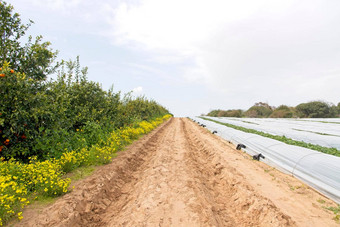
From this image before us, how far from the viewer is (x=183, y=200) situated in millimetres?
4059

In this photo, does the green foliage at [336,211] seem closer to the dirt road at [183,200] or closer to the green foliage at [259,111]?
the dirt road at [183,200]

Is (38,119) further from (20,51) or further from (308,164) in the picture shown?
(308,164)

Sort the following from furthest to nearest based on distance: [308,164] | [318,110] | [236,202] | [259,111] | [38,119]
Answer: [259,111]
[318,110]
[308,164]
[38,119]
[236,202]

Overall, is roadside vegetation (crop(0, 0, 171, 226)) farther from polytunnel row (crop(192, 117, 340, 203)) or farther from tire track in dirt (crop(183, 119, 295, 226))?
polytunnel row (crop(192, 117, 340, 203))

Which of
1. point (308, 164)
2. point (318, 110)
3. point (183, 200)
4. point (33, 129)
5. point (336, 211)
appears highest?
point (318, 110)

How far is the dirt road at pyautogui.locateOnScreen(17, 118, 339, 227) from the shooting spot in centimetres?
342

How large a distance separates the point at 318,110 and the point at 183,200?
137 feet

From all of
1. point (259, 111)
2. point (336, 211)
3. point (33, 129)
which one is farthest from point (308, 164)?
point (259, 111)

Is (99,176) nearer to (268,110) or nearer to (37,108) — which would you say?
(37,108)

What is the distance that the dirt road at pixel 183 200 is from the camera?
135 inches

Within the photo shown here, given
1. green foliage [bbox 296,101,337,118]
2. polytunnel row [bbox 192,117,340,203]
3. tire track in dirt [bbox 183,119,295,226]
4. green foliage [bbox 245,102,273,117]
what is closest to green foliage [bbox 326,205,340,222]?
polytunnel row [bbox 192,117,340,203]

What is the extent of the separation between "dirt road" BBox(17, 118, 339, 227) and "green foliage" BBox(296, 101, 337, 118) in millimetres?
38033

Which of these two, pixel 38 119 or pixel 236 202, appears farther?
pixel 38 119

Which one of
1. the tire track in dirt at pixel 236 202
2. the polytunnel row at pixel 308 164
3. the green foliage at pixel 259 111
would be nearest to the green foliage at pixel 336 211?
the polytunnel row at pixel 308 164
